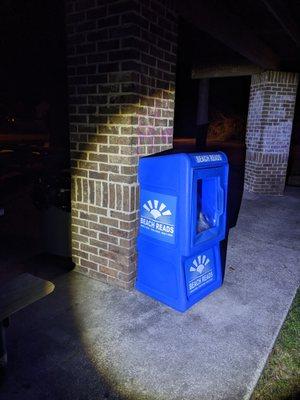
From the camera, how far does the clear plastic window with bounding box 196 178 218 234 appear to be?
3.06m

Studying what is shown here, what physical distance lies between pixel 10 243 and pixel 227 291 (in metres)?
3.23

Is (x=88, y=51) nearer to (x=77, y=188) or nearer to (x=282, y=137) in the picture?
(x=77, y=188)

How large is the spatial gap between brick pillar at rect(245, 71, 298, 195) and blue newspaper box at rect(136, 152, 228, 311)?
17.7 ft

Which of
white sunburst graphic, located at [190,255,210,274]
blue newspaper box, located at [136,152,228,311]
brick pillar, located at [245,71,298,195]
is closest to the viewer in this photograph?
blue newspaper box, located at [136,152,228,311]

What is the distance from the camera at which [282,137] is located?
313 inches

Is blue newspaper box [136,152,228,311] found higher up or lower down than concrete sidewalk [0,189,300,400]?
higher up

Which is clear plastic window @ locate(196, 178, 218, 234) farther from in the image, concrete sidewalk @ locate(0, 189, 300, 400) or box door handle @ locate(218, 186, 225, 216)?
concrete sidewalk @ locate(0, 189, 300, 400)

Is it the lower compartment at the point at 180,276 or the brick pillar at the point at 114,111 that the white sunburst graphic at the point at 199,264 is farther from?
the brick pillar at the point at 114,111

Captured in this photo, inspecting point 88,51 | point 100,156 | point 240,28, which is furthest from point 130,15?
point 240,28

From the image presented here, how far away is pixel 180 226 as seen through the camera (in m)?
2.74

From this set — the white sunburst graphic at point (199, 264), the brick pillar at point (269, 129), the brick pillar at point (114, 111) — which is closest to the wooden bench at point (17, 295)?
the brick pillar at point (114, 111)

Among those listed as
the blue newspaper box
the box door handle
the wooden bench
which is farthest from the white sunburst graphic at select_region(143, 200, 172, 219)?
the wooden bench

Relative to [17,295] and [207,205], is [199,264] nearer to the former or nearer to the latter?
[207,205]

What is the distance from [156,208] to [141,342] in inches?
46.4
